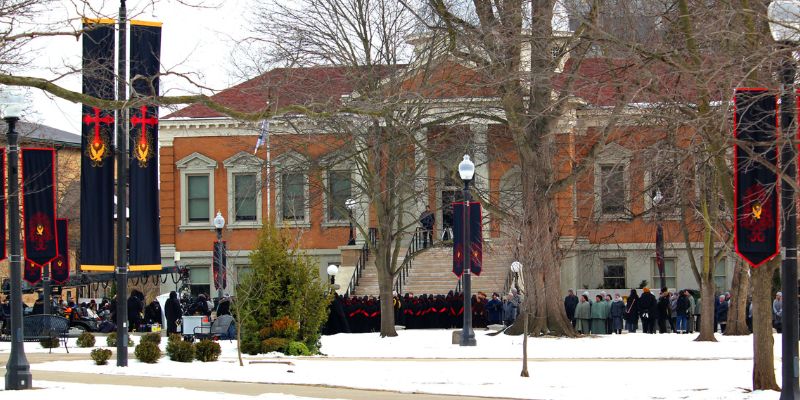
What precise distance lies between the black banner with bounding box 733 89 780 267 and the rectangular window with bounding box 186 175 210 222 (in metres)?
39.7

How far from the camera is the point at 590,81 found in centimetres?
1973

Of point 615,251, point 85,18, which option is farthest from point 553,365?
point 615,251

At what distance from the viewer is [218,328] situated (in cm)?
3055

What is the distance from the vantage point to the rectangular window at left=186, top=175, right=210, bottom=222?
176ft

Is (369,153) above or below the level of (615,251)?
above

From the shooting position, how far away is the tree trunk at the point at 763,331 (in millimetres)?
16875

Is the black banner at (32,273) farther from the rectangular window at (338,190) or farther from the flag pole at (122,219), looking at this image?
the flag pole at (122,219)

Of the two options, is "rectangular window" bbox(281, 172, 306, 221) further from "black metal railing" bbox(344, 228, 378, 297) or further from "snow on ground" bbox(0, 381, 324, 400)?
"snow on ground" bbox(0, 381, 324, 400)

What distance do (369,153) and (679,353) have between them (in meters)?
11.1

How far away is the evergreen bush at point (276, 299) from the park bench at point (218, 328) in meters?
4.29

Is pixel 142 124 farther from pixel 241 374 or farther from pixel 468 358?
pixel 468 358

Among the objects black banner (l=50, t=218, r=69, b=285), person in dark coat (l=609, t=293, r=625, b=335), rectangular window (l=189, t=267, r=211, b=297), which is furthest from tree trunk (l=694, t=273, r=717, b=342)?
rectangular window (l=189, t=267, r=211, b=297)

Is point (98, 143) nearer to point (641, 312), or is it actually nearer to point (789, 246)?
point (789, 246)

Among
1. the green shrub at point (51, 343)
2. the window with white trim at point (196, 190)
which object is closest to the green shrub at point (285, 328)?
the green shrub at point (51, 343)
